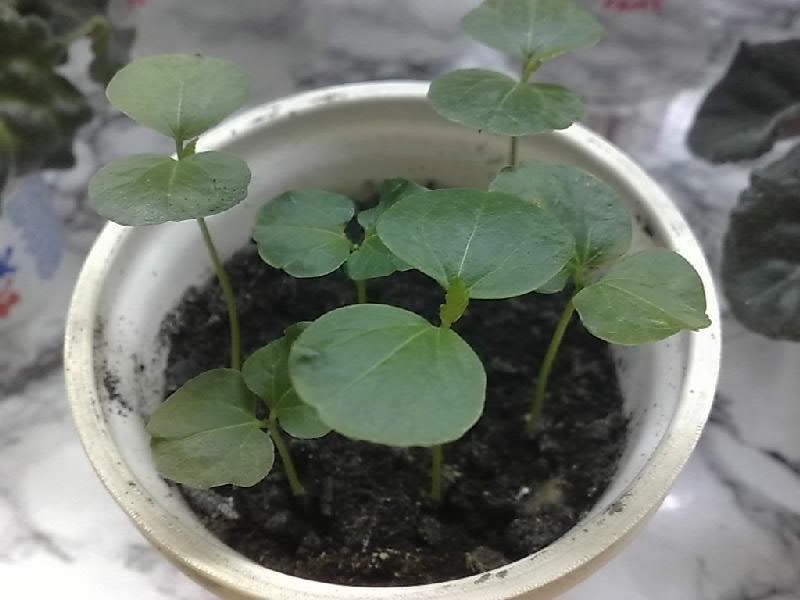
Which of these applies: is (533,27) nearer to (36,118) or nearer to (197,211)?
(197,211)

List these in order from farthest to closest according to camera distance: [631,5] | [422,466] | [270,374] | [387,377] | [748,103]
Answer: [631,5]
[748,103]
[422,466]
[270,374]
[387,377]

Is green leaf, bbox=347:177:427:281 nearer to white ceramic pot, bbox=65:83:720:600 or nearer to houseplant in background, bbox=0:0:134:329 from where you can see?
white ceramic pot, bbox=65:83:720:600

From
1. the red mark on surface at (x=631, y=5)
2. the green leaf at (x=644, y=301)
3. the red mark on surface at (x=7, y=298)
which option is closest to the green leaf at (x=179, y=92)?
the green leaf at (x=644, y=301)

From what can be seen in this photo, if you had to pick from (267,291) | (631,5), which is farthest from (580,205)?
(631,5)

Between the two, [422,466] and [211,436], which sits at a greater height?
[211,436]

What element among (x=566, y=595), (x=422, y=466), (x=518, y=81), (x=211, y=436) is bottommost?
(x=566, y=595)

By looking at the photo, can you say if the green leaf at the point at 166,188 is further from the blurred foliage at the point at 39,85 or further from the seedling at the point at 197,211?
the blurred foliage at the point at 39,85

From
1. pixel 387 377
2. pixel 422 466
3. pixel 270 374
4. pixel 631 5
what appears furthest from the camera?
pixel 631 5

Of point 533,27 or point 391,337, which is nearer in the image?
point 391,337
